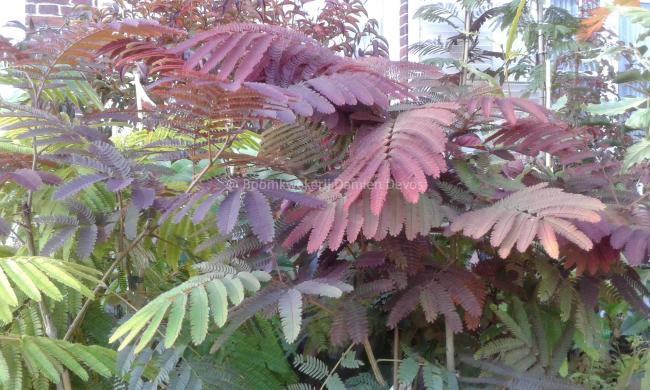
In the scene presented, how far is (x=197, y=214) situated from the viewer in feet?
3.56

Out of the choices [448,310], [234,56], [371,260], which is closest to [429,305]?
[448,310]

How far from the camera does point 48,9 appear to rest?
14.3 ft

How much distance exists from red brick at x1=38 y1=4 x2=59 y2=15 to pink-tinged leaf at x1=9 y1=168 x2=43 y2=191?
12.1 feet

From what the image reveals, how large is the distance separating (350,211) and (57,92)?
3.18ft

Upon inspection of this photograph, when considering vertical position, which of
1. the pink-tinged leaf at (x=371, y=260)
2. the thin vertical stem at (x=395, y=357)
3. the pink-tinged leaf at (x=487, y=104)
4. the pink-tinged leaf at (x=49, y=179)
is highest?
the pink-tinged leaf at (x=487, y=104)

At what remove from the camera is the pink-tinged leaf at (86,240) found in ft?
4.00

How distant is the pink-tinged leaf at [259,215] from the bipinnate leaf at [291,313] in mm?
109

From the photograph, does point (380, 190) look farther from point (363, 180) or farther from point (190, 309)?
point (190, 309)

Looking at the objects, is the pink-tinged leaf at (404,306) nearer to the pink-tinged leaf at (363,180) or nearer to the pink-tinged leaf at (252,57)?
the pink-tinged leaf at (363,180)

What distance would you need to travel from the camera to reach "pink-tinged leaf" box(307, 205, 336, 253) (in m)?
1.06

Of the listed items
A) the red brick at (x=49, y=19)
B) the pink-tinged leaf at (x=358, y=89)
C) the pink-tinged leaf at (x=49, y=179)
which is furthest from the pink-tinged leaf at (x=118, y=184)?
the red brick at (x=49, y=19)

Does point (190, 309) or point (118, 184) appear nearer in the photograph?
point (190, 309)

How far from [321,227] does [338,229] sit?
0.03m

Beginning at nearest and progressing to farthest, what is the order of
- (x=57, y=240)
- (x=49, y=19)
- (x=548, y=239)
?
(x=548, y=239) → (x=57, y=240) → (x=49, y=19)
